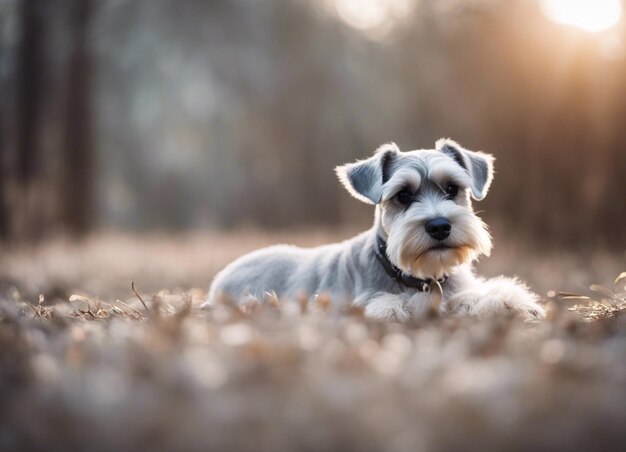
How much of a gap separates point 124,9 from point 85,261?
12476 mm

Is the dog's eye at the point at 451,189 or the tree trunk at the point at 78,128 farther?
the tree trunk at the point at 78,128

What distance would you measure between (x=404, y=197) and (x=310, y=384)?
Answer: 3.38m

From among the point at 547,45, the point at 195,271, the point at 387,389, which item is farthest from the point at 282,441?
the point at 547,45

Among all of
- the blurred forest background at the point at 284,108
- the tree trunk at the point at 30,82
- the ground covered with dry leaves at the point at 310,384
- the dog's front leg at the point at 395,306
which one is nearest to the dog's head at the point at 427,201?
the dog's front leg at the point at 395,306

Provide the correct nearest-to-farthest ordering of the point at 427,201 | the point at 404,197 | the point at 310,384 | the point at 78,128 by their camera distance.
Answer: the point at 310,384, the point at 427,201, the point at 404,197, the point at 78,128

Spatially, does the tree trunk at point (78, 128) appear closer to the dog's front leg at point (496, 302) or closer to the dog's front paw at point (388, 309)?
the dog's front paw at point (388, 309)

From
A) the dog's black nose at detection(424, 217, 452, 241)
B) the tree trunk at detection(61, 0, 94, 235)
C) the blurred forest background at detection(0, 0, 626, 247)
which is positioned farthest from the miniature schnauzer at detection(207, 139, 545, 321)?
the tree trunk at detection(61, 0, 94, 235)

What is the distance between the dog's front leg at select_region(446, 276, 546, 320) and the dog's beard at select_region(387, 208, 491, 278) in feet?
0.93

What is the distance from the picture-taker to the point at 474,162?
6543mm

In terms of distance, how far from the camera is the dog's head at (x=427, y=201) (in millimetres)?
5359

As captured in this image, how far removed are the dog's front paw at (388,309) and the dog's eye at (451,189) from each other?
1.17 metres

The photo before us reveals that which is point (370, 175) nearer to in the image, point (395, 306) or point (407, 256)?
point (407, 256)

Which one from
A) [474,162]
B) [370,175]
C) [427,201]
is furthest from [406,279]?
[474,162]

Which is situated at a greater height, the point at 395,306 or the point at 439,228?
the point at 439,228
